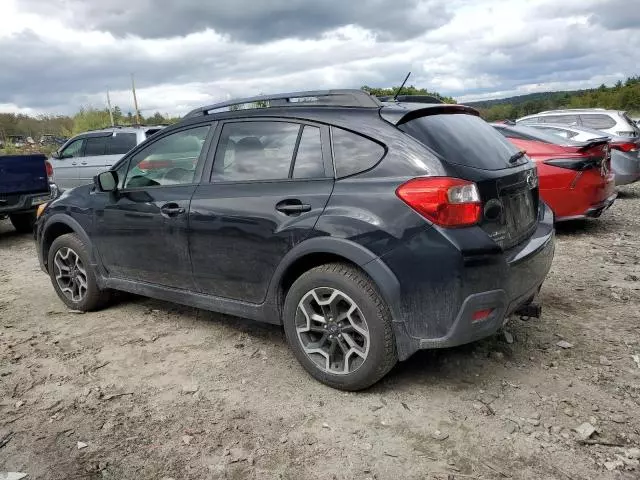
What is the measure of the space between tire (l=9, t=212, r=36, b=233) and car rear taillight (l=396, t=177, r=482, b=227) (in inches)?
331

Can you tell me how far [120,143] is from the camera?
10289 millimetres

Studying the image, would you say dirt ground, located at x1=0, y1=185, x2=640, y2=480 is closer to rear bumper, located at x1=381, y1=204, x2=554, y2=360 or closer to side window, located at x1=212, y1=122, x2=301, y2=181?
rear bumper, located at x1=381, y1=204, x2=554, y2=360

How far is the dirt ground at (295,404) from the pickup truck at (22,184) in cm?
472

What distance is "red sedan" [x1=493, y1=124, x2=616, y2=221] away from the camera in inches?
254

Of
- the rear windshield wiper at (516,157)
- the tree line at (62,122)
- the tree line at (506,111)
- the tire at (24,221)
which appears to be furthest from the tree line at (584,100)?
the rear windshield wiper at (516,157)

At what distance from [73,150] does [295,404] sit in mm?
10069

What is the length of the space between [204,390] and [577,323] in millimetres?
2815

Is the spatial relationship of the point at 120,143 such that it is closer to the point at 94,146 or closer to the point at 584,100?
the point at 94,146

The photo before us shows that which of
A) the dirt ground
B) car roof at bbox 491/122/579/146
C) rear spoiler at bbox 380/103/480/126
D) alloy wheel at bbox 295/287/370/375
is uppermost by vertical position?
rear spoiler at bbox 380/103/480/126

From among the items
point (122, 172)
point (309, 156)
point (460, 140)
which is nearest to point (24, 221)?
point (122, 172)

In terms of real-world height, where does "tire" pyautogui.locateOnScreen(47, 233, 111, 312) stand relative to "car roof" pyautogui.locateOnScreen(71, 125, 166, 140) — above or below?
below

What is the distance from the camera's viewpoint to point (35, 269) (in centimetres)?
659

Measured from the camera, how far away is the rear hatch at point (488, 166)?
9.34 ft

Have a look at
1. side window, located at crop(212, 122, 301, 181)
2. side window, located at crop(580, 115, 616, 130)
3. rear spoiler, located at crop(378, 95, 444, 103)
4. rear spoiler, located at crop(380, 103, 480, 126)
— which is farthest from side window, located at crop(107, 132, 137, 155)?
side window, located at crop(580, 115, 616, 130)
